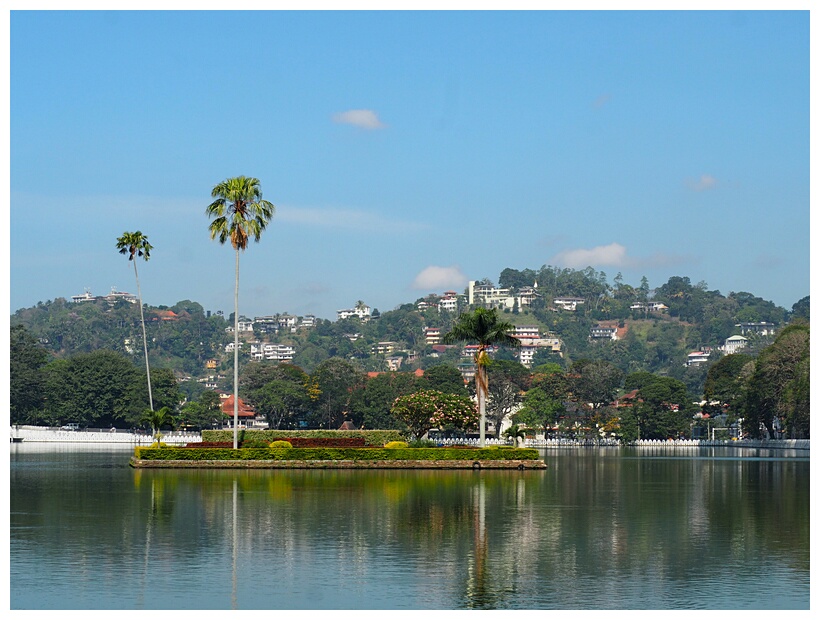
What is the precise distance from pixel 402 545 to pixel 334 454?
125 feet

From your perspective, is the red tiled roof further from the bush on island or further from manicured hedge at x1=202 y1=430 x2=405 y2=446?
the bush on island

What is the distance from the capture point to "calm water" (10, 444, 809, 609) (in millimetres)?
25969

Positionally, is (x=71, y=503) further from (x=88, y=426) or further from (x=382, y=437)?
(x=88, y=426)

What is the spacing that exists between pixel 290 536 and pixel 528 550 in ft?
23.9

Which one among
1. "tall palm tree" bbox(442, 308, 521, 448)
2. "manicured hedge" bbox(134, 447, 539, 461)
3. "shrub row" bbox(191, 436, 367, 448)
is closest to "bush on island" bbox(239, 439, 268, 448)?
"shrub row" bbox(191, 436, 367, 448)

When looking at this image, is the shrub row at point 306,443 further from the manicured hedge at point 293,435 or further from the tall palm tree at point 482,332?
the tall palm tree at point 482,332

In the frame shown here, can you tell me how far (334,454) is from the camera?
71.5 m

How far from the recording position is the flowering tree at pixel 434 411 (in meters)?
96.8

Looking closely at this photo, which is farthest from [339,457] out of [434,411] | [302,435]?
[434,411]

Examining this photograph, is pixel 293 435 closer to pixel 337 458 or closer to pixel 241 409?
pixel 337 458

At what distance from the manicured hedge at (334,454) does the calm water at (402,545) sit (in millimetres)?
11779

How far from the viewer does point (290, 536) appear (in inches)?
1391

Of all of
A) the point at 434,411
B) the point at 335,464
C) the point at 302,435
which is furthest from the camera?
the point at 434,411

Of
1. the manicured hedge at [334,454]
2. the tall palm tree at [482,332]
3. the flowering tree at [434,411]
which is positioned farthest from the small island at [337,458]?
the flowering tree at [434,411]
